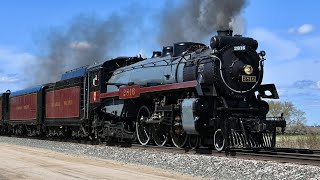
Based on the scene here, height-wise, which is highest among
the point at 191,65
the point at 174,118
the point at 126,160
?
the point at 191,65

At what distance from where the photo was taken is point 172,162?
42.3 feet

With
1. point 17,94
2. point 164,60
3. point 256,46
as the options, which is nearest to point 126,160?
point 164,60

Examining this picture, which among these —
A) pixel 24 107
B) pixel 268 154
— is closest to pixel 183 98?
pixel 268 154

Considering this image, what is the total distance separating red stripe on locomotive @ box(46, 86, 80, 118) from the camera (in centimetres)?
2275

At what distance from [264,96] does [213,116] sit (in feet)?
7.12

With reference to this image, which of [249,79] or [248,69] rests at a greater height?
[248,69]

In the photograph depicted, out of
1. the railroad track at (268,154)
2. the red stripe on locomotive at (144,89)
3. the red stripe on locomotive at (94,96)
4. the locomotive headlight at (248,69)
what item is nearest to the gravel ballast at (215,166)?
the railroad track at (268,154)

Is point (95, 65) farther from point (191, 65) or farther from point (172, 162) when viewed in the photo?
point (172, 162)

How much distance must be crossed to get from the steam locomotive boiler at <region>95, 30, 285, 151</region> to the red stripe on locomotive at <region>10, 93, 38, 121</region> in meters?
14.1

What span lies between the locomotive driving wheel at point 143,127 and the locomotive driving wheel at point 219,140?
3.61 m

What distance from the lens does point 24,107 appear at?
32.0m

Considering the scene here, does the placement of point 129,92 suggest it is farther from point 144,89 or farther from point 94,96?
point 94,96

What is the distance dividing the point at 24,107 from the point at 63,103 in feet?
28.8

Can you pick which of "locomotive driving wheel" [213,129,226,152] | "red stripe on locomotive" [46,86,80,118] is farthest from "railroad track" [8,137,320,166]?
"red stripe on locomotive" [46,86,80,118]
